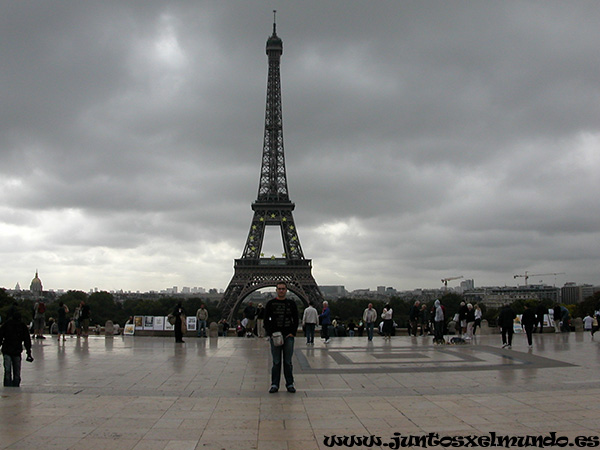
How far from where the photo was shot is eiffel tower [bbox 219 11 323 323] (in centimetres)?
7831

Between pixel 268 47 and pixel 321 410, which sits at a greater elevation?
pixel 268 47

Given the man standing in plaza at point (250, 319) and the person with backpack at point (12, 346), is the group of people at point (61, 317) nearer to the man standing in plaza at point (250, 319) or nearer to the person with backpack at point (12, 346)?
the man standing in plaza at point (250, 319)

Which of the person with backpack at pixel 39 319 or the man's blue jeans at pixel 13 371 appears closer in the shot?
the man's blue jeans at pixel 13 371

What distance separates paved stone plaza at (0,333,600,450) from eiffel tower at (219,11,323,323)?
199 feet

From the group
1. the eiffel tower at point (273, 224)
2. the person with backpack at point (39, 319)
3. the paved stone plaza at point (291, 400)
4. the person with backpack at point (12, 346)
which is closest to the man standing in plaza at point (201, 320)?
the person with backpack at point (39, 319)

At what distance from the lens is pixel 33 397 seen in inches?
405

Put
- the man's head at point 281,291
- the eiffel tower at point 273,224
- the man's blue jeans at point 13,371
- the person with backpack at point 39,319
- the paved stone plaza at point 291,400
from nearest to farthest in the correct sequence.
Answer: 1. the paved stone plaza at point 291,400
2. the man's head at point 281,291
3. the man's blue jeans at point 13,371
4. the person with backpack at point 39,319
5. the eiffel tower at point 273,224

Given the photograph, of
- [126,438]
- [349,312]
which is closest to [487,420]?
[126,438]

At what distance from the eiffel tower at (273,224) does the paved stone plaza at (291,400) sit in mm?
60538

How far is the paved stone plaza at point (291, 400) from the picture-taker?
7586mm

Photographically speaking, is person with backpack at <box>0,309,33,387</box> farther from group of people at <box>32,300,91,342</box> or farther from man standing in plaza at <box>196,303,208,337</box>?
man standing in plaza at <box>196,303,208,337</box>

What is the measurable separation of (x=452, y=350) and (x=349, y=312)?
405ft

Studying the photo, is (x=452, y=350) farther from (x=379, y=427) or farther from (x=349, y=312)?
(x=349, y=312)

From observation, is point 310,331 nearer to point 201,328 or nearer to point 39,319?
point 201,328
